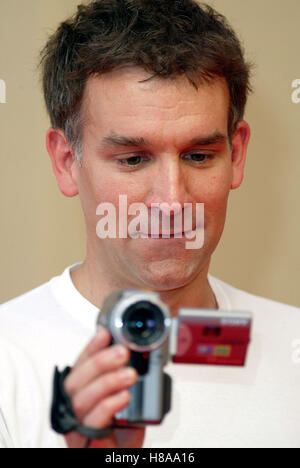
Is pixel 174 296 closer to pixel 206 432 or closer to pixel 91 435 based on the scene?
pixel 206 432

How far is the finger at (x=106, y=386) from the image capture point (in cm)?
49

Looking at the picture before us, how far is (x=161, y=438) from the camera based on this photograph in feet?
2.23

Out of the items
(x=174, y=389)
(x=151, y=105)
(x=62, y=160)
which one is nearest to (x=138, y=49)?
(x=151, y=105)

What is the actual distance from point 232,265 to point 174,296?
1.00ft

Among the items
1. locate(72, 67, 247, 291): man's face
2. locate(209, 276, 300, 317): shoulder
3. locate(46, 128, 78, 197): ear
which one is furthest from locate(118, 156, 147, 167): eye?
locate(209, 276, 300, 317): shoulder

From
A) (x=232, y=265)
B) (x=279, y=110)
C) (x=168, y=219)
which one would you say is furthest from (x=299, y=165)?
(x=168, y=219)

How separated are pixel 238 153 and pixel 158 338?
1.38 ft

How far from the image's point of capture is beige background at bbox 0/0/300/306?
3.08 ft

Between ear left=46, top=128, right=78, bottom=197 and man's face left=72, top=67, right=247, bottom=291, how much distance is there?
0.14 ft

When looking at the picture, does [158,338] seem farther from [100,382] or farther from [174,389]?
[174,389]

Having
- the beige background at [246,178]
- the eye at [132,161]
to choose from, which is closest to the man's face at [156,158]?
the eye at [132,161]

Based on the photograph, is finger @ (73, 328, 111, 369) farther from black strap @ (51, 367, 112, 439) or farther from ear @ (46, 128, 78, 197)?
ear @ (46, 128, 78, 197)

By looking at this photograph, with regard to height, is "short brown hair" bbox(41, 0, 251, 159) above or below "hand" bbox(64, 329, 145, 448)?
above

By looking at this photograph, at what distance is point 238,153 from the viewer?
85 centimetres
